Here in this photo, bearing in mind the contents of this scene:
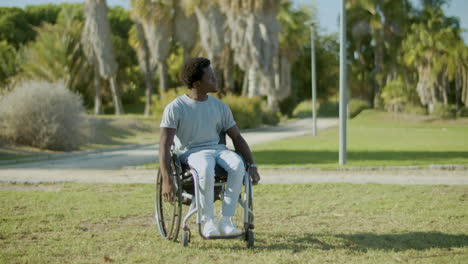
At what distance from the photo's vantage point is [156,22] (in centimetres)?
3769

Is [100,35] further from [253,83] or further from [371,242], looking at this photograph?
[371,242]

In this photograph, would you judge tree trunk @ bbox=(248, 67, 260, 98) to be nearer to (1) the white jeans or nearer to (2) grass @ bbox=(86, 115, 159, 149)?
(2) grass @ bbox=(86, 115, 159, 149)

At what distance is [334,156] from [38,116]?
9.46 m

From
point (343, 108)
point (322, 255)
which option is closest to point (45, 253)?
point (322, 255)

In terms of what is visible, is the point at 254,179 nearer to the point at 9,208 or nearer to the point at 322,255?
the point at 322,255

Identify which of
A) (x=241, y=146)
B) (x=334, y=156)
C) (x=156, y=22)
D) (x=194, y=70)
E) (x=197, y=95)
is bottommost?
(x=334, y=156)

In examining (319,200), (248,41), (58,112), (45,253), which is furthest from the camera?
(248,41)

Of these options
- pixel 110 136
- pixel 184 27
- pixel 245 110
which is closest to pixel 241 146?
pixel 110 136

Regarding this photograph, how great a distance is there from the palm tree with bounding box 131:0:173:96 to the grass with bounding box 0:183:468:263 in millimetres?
30247

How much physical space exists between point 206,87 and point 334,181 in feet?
17.6

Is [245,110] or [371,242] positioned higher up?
[245,110]

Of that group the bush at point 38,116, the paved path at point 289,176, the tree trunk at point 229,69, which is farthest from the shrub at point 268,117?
the paved path at point 289,176

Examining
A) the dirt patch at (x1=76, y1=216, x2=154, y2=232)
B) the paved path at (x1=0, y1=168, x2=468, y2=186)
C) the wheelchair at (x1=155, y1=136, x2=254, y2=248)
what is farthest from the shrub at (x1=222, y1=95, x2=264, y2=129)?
the wheelchair at (x1=155, y1=136, x2=254, y2=248)

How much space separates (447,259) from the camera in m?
4.32
